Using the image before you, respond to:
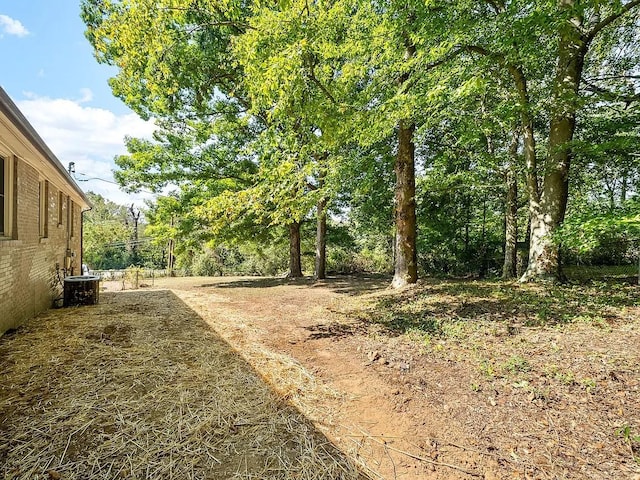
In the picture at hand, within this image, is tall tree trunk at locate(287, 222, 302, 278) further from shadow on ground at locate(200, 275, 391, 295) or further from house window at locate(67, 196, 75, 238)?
house window at locate(67, 196, 75, 238)

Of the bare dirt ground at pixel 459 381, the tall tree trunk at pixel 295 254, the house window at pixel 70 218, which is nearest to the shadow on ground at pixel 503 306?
the bare dirt ground at pixel 459 381

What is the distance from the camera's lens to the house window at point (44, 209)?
6297 mm

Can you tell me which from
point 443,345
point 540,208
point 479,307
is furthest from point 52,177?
point 540,208

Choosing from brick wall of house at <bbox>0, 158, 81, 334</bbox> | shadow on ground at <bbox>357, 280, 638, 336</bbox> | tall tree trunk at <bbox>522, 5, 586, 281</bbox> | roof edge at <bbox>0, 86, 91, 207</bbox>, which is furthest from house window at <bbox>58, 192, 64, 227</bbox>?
tall tree trunk at <bbox>522, 5, 586, 281</bbox>

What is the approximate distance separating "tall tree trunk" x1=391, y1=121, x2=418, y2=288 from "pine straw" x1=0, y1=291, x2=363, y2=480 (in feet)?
17.6

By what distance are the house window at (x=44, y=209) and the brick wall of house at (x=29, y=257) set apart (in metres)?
0.09

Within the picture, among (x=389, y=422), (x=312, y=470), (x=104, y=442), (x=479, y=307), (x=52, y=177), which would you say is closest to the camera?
(x=312, y=470)

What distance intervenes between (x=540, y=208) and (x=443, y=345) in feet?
16.4

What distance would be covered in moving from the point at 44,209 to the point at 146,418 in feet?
20.5

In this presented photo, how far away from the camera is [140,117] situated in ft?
37.4

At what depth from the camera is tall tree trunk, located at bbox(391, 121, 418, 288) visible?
8.02 metres

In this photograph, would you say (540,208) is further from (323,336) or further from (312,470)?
(312,470)

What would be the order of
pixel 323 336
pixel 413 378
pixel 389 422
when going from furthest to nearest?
pixel 323 336 → pixel 413 378 → pixel 389 422

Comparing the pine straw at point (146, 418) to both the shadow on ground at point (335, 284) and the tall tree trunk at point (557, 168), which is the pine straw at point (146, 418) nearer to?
the shadow on ground at point (335, 284)
